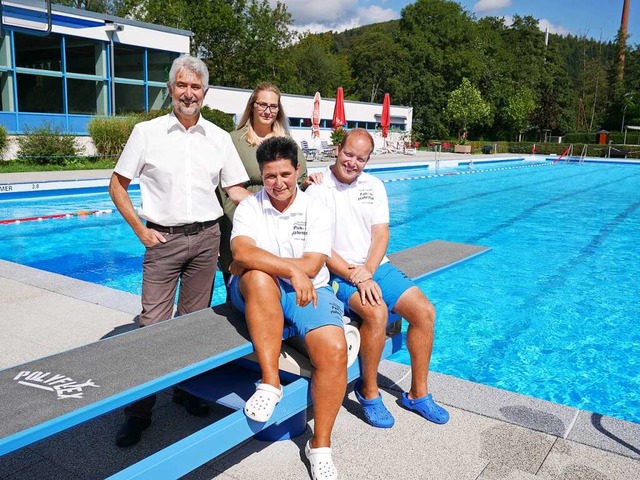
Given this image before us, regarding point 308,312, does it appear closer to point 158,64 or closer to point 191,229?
point 191,229

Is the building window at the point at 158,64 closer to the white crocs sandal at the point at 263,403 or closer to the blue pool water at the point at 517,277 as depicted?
the blue pool water at the point at 517,277

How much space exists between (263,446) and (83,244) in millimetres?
7266

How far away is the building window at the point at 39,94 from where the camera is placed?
62.0 ft

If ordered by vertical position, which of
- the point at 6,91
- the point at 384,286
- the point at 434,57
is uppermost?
the point at 434,57

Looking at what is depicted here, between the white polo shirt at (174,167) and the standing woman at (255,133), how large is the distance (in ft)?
1.11

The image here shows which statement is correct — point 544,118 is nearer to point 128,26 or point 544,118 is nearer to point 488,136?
point 488,136

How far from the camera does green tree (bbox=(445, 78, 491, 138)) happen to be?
42.0 metres

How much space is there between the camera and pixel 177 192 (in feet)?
9.96

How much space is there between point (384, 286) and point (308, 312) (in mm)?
755

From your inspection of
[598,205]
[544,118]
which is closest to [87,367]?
[598,205]

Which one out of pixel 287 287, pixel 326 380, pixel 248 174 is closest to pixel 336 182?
pixel 248 174

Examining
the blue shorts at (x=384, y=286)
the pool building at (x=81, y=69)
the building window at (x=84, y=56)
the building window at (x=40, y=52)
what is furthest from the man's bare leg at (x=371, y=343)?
the building window at (x=40, y=52)

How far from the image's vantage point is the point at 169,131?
3.00 meters

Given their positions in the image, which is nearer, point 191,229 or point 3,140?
point 191,229
